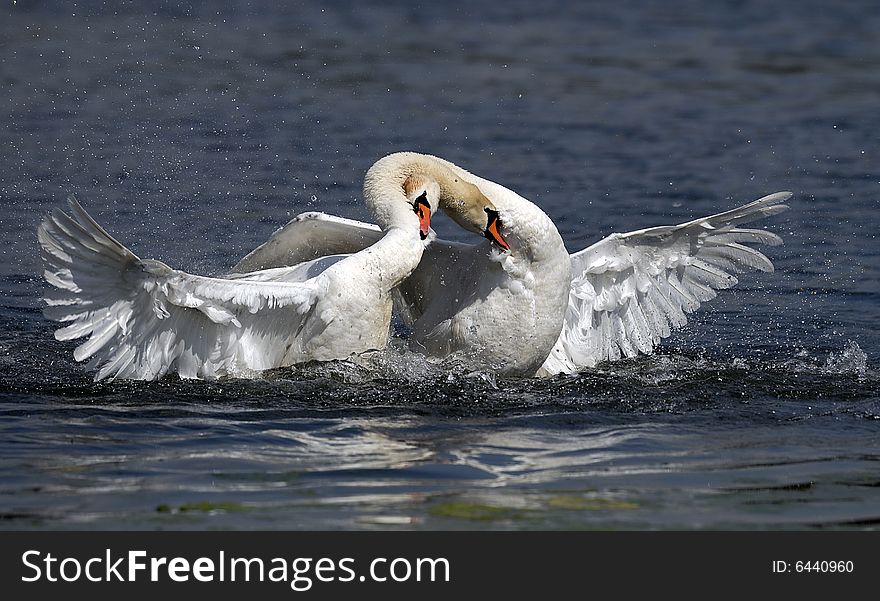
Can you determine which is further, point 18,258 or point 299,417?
point 18,258

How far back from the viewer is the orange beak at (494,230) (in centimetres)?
924

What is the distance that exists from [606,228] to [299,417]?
730 cm

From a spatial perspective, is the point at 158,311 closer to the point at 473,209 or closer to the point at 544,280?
the point at 473,209

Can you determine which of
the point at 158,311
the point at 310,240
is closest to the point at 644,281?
the point at 310,240

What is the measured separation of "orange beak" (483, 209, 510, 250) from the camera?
924 cm

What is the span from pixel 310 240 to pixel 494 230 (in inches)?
75.3

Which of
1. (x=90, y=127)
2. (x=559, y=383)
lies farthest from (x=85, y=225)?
(x=90, y=127)

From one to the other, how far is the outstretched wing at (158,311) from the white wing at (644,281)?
2.25 metres

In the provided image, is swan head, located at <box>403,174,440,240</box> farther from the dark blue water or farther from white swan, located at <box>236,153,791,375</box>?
the dark blue water

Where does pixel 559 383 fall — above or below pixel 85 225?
below

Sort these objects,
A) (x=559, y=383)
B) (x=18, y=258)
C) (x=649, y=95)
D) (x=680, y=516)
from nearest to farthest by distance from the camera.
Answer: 1. (x=680, y=516)
2. (x=559, y=383)
3. (x=18, y=258)
4. (x=649, y=95)

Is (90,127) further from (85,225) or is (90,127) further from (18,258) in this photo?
(85,225)

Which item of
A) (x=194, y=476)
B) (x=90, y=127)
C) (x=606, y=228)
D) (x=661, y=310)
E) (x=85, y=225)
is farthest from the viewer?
(x=90, y=127)

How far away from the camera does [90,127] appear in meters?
18.9
